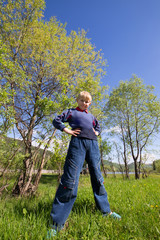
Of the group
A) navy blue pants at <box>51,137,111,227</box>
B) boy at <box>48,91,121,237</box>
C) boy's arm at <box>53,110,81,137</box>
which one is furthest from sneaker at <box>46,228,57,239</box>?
boy's arm at <box>53,110,81,137</box>

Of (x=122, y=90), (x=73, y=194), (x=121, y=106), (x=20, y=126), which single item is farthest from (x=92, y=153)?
(x=122, y=90)

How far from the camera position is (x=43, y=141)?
18.2ft

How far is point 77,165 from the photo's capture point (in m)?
2.01

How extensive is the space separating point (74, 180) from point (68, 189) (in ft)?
0.48

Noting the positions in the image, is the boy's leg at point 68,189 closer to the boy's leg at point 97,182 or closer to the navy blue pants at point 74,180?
the navy blue pants at point 74,180

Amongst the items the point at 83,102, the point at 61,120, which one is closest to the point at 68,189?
the point at 61,120

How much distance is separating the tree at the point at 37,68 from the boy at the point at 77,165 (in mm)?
2749

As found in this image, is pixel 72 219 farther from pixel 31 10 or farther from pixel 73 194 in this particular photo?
pixel 31 10

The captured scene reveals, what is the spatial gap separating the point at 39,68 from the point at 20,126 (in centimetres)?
401

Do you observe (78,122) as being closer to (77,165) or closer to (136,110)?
(77,165)

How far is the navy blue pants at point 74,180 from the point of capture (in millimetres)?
1825

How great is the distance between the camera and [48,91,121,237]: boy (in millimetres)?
1838

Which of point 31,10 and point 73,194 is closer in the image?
point 73,194

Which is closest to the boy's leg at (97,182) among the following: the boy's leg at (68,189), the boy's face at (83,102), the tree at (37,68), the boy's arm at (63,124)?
the boy's leg at (68,189)
